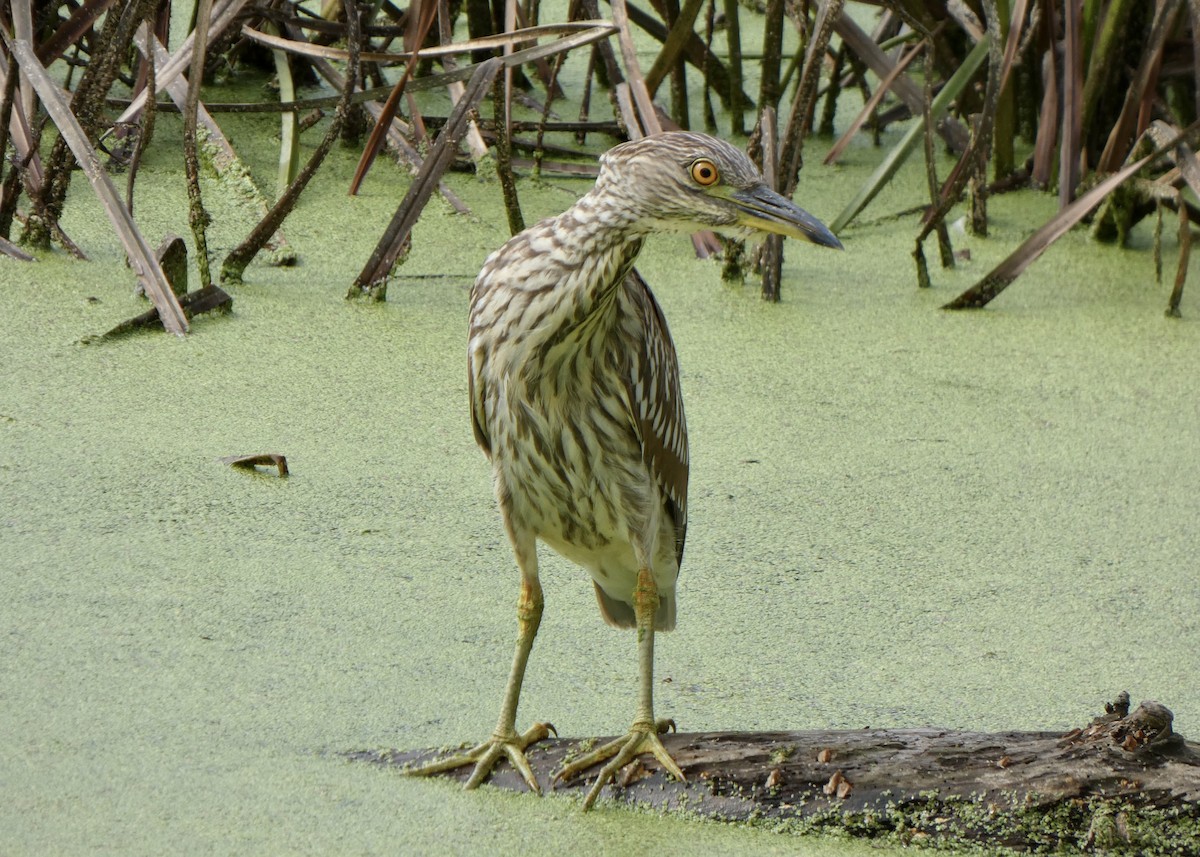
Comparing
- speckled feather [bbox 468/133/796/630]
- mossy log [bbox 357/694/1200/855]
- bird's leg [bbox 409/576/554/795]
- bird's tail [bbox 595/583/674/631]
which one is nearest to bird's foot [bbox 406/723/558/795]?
bird's leg [bbox 409/576/554/795]

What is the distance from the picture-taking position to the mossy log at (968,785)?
179 centimetres

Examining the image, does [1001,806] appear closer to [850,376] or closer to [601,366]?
[601,366]

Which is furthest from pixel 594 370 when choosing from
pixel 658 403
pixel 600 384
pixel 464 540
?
pixel 464 540

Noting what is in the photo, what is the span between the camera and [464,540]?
276 cm

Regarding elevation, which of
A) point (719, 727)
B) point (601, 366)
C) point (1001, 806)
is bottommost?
point (719, 727)

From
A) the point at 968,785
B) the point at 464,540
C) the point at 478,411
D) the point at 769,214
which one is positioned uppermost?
the point at 769,214

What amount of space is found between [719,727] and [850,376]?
138cm

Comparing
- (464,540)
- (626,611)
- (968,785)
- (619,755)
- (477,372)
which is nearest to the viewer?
(968,785)

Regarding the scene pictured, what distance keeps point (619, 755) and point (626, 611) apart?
0.46 meters

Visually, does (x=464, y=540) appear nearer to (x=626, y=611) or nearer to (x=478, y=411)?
(x=626, y=611)

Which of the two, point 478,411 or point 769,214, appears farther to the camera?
point 478,411

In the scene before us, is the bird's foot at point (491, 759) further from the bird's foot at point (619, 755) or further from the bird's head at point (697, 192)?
the bird's head at point (697, 192)

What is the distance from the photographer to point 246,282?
12.0 ft

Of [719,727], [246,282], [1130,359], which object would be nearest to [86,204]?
[246,282]
